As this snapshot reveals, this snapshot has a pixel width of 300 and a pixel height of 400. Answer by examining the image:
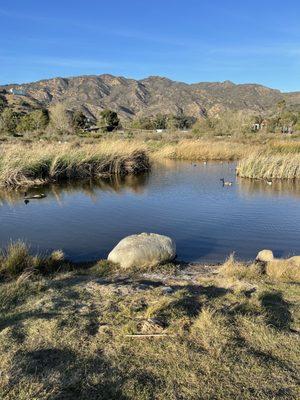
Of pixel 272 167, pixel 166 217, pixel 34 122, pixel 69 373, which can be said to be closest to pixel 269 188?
pixel 272 167

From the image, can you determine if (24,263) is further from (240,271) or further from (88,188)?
(88,188)

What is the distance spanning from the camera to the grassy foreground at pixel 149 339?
348 centimetres

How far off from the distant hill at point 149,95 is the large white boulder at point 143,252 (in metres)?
126

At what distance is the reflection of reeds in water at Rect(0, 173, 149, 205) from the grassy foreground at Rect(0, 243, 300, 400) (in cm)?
867

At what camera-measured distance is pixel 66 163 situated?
62.0ft

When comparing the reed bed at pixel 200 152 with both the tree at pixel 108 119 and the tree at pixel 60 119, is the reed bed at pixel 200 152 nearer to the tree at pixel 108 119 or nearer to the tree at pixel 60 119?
the tree at pixel 60 119

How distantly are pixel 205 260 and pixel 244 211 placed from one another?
4.44m

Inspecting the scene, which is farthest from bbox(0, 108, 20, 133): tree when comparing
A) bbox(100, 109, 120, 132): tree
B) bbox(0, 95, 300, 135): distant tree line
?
bbox(100, 109, 120, 132): tree

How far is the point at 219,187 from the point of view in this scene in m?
16.3

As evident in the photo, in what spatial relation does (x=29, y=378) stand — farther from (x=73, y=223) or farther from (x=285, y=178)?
(x=285, y=178)

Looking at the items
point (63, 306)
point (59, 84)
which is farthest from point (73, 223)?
point (59, 84)

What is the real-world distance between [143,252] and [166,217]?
4047 mm

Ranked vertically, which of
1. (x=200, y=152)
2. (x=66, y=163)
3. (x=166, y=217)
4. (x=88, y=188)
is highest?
(x=66, y=163)

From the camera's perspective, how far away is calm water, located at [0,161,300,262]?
29.2 ft
